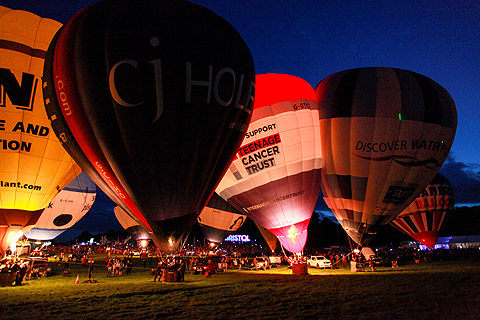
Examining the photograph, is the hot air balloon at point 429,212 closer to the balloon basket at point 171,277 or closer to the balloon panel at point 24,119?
the balloon basket at point 171,277

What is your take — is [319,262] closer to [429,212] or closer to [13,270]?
[429,212]

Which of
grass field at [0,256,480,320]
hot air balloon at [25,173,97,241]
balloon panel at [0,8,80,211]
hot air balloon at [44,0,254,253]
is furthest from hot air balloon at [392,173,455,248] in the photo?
hot air balloon at [25,173,97,241]

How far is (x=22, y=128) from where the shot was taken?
1095cm

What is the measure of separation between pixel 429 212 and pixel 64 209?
30.9 metres

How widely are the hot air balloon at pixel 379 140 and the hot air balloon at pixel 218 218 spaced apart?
40.9 ft

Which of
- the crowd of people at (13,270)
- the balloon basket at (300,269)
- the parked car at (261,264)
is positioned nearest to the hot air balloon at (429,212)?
the parked car at (261,264)

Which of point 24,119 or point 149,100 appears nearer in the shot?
point 149,100

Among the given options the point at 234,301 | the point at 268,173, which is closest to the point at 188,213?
the point at 234,301

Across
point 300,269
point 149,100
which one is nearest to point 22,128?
point 149,100

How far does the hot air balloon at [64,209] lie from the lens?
27.3m

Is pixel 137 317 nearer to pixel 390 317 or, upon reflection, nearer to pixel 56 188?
pixel 390 317

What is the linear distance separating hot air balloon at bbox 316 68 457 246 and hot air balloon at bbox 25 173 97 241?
21.8 meters

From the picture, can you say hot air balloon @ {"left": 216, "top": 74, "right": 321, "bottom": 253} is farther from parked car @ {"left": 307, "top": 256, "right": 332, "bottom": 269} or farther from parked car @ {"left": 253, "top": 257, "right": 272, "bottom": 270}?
parked car @ {"left": 307, "top": 256, "right": 332, "bottom": 269}

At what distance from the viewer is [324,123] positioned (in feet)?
52.9
